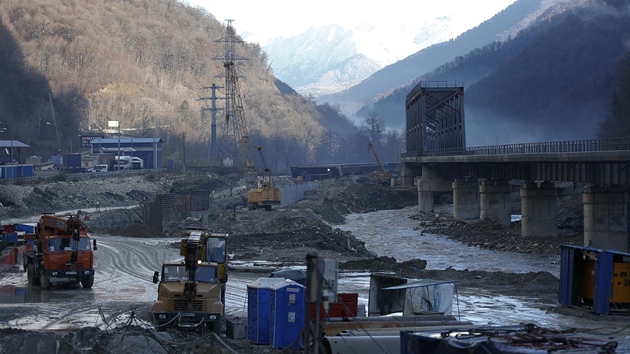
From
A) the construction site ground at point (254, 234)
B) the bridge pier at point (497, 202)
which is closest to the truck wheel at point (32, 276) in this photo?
the construction site ground at point (254, 234)

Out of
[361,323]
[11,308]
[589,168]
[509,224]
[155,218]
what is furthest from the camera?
[509,224]

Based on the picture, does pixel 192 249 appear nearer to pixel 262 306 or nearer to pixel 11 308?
pixel 262 306

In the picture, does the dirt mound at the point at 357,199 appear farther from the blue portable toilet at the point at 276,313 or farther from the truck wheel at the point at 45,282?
the blue portable toilet at the point at 276,313

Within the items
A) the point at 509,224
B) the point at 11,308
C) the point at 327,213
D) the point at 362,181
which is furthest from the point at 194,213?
the point at 362,181

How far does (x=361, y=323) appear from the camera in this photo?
25.2m

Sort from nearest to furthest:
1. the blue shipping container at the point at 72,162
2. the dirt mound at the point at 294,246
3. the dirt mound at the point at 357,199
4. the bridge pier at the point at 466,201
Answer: the dirt mound at the point at 294,246
the bridge pier at the point at 466,201
the dirt mound at the point at 357,199
the blue shipping container at the point at 72,162

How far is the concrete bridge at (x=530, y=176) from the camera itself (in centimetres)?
6900

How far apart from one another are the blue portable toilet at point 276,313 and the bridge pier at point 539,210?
185 feet

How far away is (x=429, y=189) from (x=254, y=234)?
56416mm

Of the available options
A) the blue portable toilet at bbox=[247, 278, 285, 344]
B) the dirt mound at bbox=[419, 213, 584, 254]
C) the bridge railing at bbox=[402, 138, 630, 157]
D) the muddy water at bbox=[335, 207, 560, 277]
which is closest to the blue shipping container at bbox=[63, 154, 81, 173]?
the muddy water at bbox=[335, 207, 560, 277]

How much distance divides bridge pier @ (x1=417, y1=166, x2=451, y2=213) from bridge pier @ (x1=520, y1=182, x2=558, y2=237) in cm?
4327

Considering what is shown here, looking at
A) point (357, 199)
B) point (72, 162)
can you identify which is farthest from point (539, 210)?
point (72, 162)

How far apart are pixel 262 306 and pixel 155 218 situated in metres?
64.5

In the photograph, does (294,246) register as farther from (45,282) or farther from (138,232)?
(45,282)
